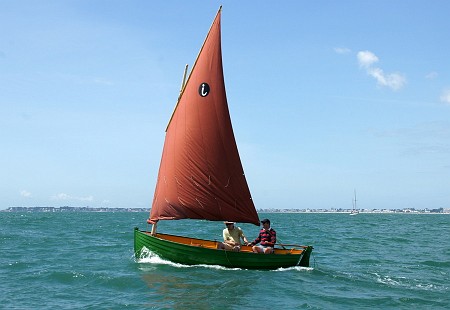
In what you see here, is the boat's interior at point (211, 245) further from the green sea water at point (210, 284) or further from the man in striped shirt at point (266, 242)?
the green sea water at point (210, 284)

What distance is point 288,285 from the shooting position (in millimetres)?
17859

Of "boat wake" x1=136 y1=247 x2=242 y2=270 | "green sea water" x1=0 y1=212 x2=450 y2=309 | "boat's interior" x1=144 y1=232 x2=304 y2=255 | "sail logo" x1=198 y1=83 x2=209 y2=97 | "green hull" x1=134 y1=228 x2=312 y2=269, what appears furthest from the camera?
"boat's interior" x1=144 y1=232 x2=304 y2=255

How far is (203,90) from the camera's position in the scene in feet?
68.1

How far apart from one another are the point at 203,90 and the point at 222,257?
696 centimetres

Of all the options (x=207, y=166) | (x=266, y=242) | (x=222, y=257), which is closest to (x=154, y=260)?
(x=222, y=257)

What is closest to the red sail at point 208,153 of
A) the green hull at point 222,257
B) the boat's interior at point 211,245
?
the green hull at point 222,257

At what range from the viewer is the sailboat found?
20.7 metres

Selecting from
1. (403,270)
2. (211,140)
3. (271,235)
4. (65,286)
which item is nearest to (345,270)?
(403,270)

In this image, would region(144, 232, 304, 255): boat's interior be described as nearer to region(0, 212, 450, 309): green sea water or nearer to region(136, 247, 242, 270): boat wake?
region(136, 247, 242, 270): boat wake

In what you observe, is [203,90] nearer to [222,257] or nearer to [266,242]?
[266,242]

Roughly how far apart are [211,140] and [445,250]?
20.5 meters

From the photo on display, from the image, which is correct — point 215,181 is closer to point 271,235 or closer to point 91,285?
point 271,235

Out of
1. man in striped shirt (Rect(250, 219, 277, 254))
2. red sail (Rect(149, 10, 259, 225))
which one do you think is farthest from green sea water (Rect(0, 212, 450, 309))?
red sail (Rect(149, 10, 259, 225))

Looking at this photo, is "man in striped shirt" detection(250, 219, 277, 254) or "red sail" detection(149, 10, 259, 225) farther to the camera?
"red sail" detection(149, 10, 259, 225)
